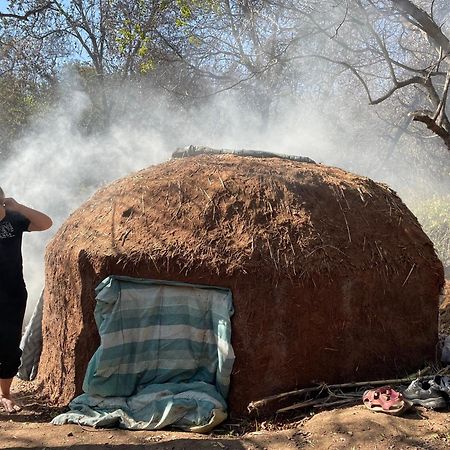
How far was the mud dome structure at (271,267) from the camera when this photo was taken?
14.0ft

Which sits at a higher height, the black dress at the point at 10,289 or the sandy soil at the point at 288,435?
the black dress at the point at 10,289

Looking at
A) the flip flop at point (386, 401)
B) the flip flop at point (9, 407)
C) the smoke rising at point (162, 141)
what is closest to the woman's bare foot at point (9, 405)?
the flip flop at point (9, 407)

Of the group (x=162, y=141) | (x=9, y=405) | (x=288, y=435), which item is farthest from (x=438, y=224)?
(x=9, y=405)

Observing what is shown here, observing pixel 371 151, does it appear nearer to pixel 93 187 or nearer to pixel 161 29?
pixel 161 29

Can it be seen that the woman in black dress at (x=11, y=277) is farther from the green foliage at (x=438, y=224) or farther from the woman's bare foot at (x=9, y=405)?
the green foliage at (x=438, y=224)

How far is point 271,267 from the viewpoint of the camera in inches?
168

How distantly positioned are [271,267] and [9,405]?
2.33 m

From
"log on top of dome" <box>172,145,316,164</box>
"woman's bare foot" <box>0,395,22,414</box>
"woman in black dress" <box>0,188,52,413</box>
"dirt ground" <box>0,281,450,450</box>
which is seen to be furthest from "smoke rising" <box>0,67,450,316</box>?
"dirt ground" <box>0,281,450,450</box>

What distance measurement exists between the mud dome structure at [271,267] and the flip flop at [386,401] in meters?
0.43

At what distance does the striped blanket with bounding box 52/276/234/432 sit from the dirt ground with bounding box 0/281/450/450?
0.32 metres

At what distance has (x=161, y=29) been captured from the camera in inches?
508

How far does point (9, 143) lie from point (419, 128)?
11853 millimetres

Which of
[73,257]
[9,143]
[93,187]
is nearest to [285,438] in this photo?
[73,257]

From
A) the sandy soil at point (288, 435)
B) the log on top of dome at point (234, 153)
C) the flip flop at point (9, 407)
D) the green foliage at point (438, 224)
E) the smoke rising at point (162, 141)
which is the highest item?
the smoke rising at point (162, 141)
